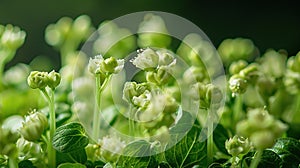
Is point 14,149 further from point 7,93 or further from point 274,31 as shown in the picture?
point 274,31

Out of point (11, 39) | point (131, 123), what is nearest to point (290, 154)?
point (131, 123)

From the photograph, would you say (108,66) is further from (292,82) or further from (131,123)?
(292,82)

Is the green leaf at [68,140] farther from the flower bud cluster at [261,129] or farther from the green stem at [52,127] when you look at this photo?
the flower bud cluster at [261,129]

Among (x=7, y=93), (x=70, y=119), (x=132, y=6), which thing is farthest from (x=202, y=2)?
(x=70, y=119)

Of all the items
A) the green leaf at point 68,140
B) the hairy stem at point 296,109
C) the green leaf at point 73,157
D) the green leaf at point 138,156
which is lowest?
the hairy stem at point 296,109

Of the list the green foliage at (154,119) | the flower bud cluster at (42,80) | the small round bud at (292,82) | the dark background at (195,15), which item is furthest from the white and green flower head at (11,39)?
the dark background at (195,15)
